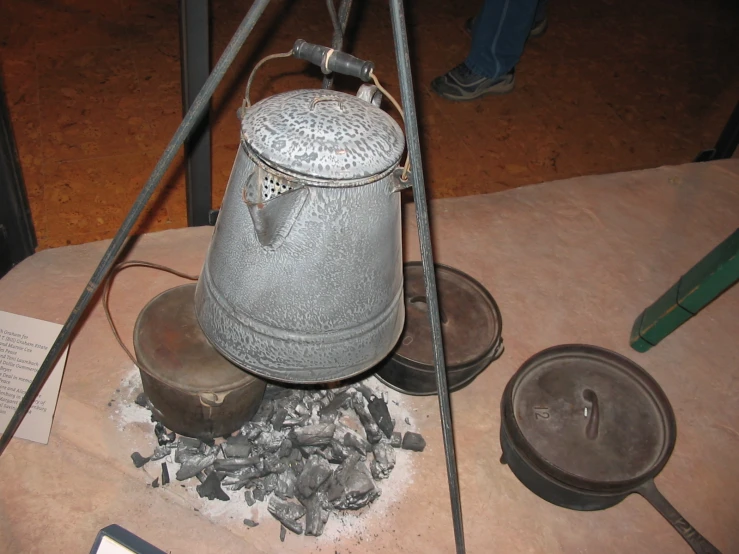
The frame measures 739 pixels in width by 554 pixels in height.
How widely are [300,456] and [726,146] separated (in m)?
3.32

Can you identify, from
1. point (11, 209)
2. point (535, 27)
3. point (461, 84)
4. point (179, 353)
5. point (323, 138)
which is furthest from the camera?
point (535, 27)

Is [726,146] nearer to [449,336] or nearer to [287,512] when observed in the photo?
[449,336]

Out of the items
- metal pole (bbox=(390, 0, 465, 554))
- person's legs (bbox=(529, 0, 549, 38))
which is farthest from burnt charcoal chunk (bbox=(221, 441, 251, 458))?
person's legs (bbox=(529, 0, 549, 38))

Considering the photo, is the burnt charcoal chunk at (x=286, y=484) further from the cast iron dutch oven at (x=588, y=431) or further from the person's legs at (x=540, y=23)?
the person's legs at (x=540, y=23)

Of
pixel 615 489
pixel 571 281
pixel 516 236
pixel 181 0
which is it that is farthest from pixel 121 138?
pixel 615 489

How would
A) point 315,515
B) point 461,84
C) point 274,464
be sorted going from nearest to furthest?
point 315,515
point 274,464
point 461,84

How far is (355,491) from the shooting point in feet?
7.30

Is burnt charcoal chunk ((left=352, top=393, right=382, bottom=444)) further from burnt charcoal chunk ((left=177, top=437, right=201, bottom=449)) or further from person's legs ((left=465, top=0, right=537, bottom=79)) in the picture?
person's legs ((left=465, top=0, right=537, bottom=79))

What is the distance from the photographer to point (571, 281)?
3170 mm

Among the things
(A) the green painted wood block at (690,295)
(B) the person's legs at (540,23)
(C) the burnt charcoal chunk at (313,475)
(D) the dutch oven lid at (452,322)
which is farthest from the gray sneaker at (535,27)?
(C) the burnt charcoal chunk at (313,475)

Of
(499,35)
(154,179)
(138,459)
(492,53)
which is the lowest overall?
(138,459)

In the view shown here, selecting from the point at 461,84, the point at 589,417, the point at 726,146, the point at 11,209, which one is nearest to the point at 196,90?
the point at 11,209

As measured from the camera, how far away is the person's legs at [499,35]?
13.6 ft

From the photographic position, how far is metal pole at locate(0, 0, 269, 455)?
4.89 feet
